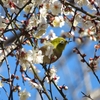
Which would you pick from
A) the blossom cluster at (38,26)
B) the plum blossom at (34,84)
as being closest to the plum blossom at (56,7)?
the blossom cluster at (38,26)

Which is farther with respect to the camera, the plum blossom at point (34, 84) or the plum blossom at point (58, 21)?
the plum blossom at point (58, 21)

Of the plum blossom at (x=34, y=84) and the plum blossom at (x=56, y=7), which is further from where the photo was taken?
the plum blossom at (x=56, y=7)

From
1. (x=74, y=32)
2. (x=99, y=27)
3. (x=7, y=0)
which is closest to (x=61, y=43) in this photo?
(x=74, y=32)

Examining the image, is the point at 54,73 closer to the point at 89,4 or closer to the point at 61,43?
the point at 61,43

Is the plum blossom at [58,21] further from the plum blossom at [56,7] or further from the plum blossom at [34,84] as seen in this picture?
the plum blossom at [34,84]

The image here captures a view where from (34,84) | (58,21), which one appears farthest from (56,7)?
(34,84)

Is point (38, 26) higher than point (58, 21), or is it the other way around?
point (58, 21)

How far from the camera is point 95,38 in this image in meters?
1.81

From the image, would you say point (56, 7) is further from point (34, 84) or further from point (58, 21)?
point (34, 84)

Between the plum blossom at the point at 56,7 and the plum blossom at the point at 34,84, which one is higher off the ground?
the plum blossom at the point at 56,7

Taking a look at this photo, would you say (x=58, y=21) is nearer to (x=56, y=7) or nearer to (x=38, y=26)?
(x=56, y=7)

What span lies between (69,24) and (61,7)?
0.52 feet

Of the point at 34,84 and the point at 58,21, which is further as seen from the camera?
the point at 58,21

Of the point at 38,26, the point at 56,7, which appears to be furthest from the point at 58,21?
the point at 38,26
